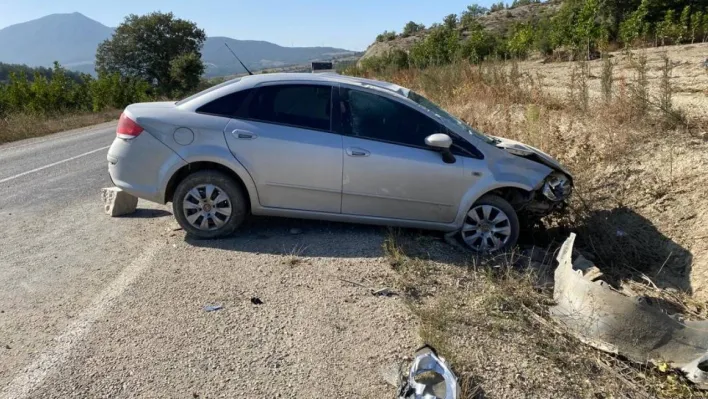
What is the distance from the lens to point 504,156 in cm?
548

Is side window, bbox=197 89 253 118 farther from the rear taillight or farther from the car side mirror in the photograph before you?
the car side mirror

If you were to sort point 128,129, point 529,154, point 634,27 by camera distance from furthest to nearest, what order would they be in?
1. point 634,27
2. point 529,154
3. point 128,129

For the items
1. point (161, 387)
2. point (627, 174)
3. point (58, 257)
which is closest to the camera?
point (161, 387)

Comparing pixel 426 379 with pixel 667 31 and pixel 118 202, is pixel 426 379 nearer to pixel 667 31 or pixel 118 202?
pixel 118 202

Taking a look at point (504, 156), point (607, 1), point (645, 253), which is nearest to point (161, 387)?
point (504, 156)

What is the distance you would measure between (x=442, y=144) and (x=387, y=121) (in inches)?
25.1

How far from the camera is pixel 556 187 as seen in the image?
5.74 meters

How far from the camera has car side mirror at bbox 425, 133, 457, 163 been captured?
5141mm

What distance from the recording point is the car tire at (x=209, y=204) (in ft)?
17.2

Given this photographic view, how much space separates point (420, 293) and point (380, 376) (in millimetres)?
1244

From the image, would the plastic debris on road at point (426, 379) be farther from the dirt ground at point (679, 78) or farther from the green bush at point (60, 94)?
the green bush at point (60, 94)

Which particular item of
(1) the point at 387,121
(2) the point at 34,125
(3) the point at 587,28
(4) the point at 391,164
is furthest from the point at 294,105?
(3) the point at 587,28

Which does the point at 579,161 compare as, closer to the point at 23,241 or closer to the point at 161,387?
the point at 161,387

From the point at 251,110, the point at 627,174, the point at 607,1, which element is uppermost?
the point at 607,1
